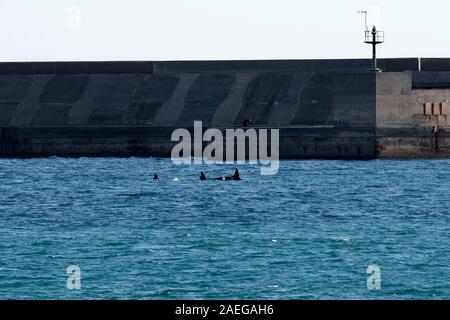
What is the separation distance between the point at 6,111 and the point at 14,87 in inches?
142

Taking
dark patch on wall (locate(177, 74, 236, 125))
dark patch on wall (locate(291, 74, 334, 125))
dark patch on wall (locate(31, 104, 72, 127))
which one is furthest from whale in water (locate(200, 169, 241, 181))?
dark patch on wall (locate(31, 104, 72, 127))

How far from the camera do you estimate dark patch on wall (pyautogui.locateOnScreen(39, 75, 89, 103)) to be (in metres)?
102

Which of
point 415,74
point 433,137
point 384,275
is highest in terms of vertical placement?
point 415,74

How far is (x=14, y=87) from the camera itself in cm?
10412

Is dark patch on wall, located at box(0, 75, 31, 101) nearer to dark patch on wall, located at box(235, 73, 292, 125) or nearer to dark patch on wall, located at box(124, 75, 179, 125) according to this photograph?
dark patch on wall, located at box(124, 75, 179, 125)

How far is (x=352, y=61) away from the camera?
101438 mm

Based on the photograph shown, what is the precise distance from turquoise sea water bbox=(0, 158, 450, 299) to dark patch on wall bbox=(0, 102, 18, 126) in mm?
27139

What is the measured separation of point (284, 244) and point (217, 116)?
63.6 m

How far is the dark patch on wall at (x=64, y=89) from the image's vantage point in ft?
335

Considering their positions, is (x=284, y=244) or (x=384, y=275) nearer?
(x=384, y=275)

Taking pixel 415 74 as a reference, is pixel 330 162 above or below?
below

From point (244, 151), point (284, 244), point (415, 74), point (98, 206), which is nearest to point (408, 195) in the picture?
point (98, 206)

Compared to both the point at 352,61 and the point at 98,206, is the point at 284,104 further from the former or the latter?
the point at 98,206

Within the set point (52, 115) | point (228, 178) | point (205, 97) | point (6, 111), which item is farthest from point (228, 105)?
point (228, 178)
